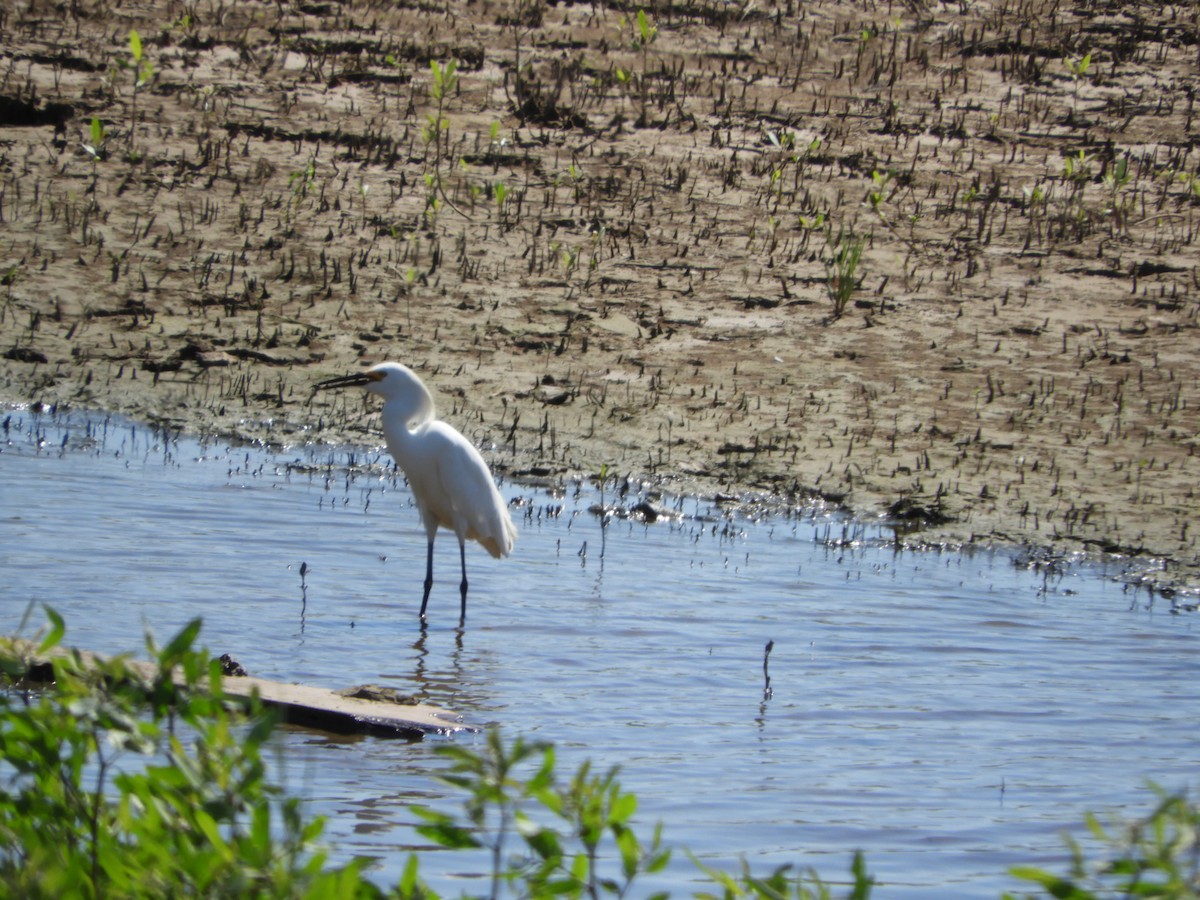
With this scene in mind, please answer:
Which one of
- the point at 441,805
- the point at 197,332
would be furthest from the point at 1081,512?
the point at 197,332

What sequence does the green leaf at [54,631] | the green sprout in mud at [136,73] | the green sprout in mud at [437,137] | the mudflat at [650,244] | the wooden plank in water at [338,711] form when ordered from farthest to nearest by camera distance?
the green sprout in mud at [136,73] < the green sprout in mud at [437,137] < the mudflat at [650,244] < the wooden plank in water at [338,711] < the green leaf at [54,631]

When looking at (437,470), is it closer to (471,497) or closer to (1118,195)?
(471,497)

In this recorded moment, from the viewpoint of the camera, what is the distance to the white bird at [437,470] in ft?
24.4

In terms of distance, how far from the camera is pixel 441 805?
15.4 feet

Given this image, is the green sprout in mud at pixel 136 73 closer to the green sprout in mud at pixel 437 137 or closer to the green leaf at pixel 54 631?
the green sprout in mud at pixel 437 137

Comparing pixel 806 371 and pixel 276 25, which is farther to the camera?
pixel 276 25

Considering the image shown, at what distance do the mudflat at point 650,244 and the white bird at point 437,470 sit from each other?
3.92 ft

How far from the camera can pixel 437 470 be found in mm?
7566

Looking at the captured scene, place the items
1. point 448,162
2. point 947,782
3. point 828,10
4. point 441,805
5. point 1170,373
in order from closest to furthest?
1. point 441,805
2. point 947,782
3. point 1170,373
4. point 448,162
5. point 828,10

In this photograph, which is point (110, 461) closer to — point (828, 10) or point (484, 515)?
point (484, 515)

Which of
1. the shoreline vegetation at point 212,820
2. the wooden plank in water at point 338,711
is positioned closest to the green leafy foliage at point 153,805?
the shoreline vegetation at point 212,820

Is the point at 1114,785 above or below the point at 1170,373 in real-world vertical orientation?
below

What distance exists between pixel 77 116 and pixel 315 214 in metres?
2.29

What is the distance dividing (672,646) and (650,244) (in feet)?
17.1
